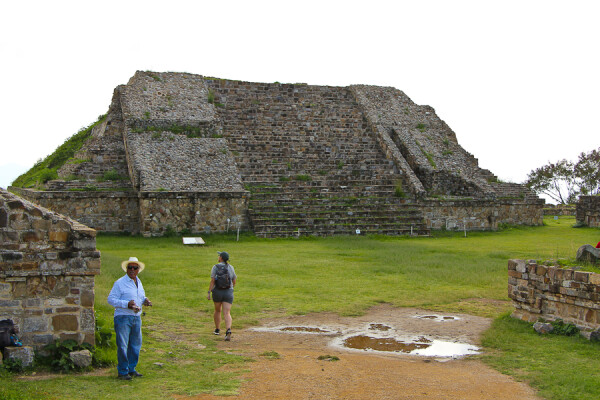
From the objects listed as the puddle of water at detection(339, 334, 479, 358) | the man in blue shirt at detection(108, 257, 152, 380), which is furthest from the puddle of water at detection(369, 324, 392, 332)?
the man in blue shirt at detection(108, 257, 152, 380)

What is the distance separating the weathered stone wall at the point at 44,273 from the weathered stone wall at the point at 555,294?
605 centimetres

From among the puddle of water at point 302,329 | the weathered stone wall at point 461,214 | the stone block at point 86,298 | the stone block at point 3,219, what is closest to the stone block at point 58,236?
the stone block at point 3,219

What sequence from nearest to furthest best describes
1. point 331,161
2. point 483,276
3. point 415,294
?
point 415,294 < point 483,276 < point 331,161

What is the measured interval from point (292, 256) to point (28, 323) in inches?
367

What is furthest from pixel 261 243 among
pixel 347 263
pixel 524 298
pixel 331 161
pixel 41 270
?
pixel 41 270

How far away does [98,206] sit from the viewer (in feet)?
65.0

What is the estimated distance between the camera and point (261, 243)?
1830 cm

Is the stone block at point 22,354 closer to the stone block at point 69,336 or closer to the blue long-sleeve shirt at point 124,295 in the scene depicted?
the stone block at point 69,336

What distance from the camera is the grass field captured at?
6.41 m

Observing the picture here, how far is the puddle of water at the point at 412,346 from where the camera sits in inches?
308

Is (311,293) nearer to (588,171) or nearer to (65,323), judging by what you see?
(65,323)

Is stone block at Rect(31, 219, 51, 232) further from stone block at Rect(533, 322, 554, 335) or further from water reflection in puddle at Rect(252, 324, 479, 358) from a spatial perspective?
stone block at Rect(533, 322, 554, 335)

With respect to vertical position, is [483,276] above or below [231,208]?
below

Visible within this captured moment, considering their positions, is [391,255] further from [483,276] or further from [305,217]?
[305,217]
